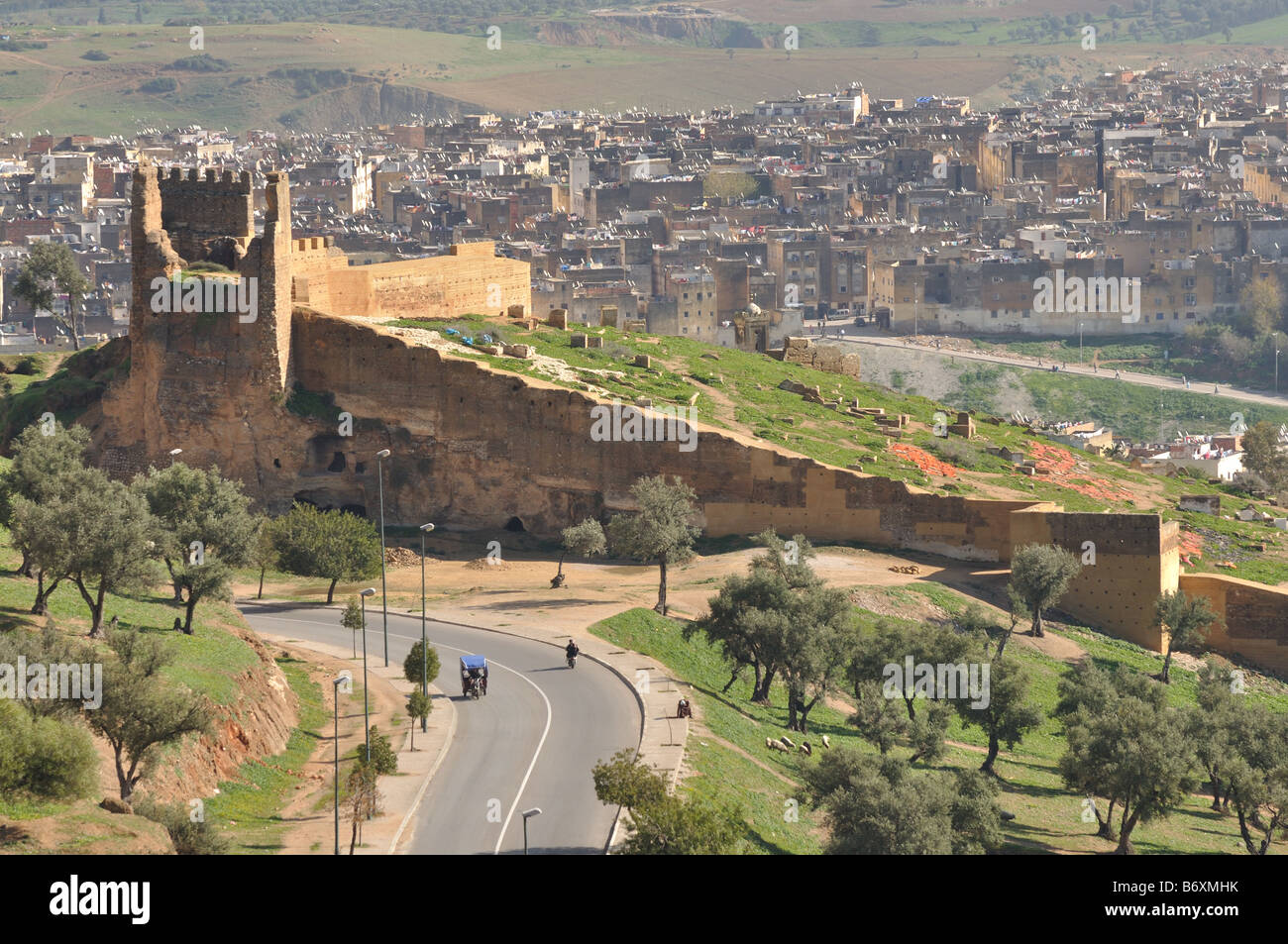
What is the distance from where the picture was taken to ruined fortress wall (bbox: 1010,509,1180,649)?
46.3 metres

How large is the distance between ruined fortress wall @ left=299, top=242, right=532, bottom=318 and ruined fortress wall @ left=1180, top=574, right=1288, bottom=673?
1906 centimetres

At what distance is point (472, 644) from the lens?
39.3 m

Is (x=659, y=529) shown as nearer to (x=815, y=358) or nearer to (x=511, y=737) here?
(x=511, y=737)

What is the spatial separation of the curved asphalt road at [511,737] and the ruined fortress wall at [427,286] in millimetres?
11739

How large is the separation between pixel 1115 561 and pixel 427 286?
1800cm

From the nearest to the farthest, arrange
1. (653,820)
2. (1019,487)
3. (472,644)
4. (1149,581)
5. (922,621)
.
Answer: (653,820) < (472,644) < (922,621) < (1149,581) < (1019,487)

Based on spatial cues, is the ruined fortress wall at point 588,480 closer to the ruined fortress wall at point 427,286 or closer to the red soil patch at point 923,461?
the ruined fortress wall at point 427,286

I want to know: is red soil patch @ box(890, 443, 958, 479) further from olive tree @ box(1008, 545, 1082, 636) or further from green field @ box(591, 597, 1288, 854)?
green field @ box(591, 597, 1288, 854)

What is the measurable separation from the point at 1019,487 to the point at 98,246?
8149cm

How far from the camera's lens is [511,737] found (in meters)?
32.3

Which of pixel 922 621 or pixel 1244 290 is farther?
pixel 1244 290

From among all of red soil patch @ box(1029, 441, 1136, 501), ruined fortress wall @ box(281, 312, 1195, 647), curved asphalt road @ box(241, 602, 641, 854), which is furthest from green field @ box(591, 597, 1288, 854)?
red soil patch @ box(1029, 441, 1136, 501)

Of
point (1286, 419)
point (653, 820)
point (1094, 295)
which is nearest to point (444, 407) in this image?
point (653, 820)

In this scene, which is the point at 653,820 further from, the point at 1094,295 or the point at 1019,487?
the point at 1094,295
